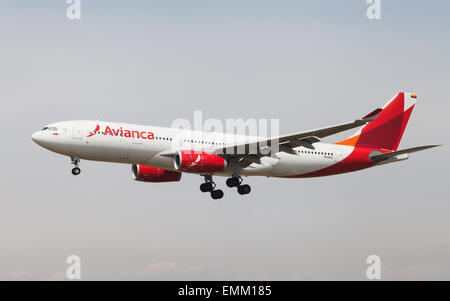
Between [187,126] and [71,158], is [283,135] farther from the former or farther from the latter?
[71,158]

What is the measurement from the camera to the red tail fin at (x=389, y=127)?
55.2 metres

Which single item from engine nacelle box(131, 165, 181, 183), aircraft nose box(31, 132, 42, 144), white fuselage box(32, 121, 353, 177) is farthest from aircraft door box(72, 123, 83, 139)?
engine nacelle box(131, 165, 181, 183)

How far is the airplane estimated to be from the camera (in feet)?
154

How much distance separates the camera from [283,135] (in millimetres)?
45562

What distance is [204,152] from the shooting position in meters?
48.4

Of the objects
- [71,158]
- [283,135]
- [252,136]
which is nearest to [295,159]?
[252,136]

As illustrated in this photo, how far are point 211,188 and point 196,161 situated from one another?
495cm

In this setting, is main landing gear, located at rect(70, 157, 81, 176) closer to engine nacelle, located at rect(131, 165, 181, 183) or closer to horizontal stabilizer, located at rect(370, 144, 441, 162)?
engine nacelle, located at rect(131, 165, 181, 183)

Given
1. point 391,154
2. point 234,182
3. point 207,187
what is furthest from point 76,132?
point 391,154

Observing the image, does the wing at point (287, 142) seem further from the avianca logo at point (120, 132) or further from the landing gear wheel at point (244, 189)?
the avianca logo at point (120, 132)

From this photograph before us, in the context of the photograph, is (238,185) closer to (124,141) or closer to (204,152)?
(204,152)

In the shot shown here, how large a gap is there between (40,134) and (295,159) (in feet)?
57.1

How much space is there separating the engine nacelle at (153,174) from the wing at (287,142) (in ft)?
18.8

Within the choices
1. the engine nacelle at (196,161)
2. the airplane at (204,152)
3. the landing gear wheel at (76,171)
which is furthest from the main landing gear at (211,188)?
the landing gear wheel at (76,171)
